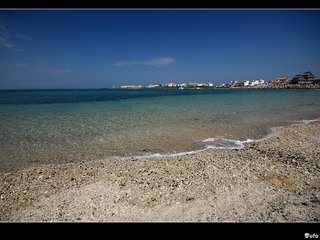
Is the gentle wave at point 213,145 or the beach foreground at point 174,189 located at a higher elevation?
the beach foreground at point 174,189

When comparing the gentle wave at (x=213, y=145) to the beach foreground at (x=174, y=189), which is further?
the gentle wave at (x=213, y=145)

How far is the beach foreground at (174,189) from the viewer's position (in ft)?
16.2

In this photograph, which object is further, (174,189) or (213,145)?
(213,145)

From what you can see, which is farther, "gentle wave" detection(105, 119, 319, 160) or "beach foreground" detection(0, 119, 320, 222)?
"gentle wave" detection(105, 119, 319, 160)

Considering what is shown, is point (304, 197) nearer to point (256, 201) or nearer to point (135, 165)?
point (256, 201)

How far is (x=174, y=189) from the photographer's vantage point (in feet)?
19.8

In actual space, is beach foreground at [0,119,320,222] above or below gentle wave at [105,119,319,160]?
above

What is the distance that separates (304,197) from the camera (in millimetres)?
5367

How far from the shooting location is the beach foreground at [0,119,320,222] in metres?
4.95
